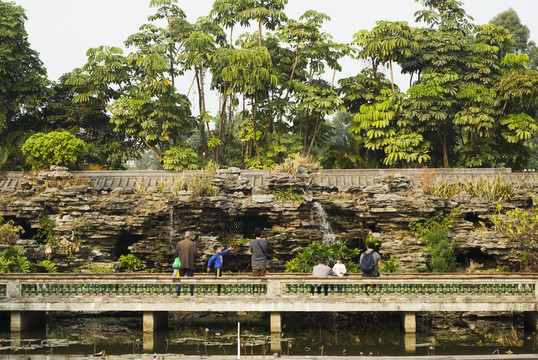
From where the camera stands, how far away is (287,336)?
16250 mm

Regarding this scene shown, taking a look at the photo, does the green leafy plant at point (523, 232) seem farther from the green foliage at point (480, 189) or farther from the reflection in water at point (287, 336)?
the reflection in water at point (287, 336)

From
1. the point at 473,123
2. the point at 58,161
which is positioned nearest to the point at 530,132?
the point at 473,123

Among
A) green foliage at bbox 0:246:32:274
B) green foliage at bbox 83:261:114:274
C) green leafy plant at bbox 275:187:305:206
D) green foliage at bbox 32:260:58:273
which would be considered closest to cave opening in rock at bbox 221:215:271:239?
green leafy plant at bbox 275:187:305:206

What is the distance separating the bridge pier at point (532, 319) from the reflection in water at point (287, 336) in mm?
271

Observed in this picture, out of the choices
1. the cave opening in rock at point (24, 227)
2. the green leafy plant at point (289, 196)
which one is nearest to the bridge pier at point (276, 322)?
the green leafy plant at point (289, 196)

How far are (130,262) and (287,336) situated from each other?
746 centimetres

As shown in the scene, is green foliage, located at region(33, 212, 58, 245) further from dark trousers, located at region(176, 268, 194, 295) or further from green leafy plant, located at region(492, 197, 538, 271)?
green leafy plant, located at region(492, 197, 538, 271)

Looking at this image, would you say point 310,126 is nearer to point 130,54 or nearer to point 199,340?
point 130,54

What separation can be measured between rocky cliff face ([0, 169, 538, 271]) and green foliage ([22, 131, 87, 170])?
1742mm

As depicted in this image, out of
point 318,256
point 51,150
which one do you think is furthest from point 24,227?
point 318,256

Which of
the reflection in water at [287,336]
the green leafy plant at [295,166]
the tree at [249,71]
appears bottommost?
the reflection in water at [287,336]

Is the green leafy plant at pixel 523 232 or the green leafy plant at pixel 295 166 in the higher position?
the green leafy plant at pixel 295 166

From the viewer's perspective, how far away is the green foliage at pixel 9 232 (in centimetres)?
2077

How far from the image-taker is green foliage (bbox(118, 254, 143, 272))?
2138 centimetres
